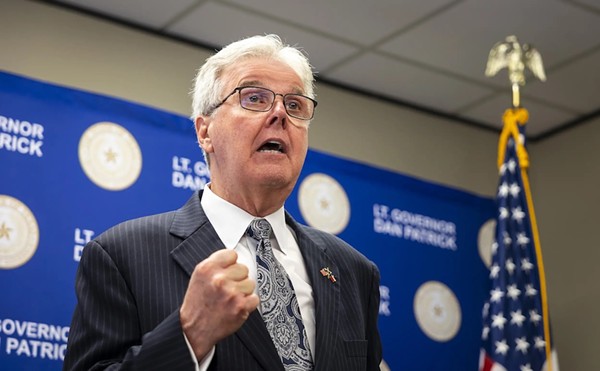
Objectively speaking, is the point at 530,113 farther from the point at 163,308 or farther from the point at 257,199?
the point at 163,308

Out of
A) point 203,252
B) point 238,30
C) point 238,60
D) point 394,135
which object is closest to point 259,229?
point 203,252

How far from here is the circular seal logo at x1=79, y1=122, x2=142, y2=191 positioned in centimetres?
385

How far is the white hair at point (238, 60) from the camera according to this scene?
200cm

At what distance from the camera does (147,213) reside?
A: 3945 mm

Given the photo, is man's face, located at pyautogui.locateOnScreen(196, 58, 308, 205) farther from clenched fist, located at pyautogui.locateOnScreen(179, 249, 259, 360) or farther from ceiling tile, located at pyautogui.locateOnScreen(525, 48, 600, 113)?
ceiling tile, located at pyautogui.locateOnScreen(525, 48, 600, 113)

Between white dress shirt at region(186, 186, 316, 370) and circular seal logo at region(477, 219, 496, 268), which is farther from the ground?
circular seal logo at region(477, 219, 496, 268)

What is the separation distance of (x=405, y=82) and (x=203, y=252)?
3720 millimetres

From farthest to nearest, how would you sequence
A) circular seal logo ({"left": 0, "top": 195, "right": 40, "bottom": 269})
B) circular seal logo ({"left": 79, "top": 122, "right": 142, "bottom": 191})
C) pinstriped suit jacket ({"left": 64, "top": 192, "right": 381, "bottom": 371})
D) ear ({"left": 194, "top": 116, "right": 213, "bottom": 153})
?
1. circular seal logo ({"left": 79, "top": 122, "right": 142, "bottom": 191})
2. circular seal logo ({"left": 0, "top": 195, "right": 40, "bottom": 269})
3. ear ({"left": 194, "top": 116, "right": 213, "bottom": 153})
4. pinstriped suit jacket ({"left": 64, "top": 192, "right": 381, "bottom": 371})

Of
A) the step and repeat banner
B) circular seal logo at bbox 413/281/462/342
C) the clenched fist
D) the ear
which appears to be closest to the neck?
the ear

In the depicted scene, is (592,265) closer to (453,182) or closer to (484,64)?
(453,182)

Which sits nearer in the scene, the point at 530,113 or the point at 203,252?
the point at 203,252

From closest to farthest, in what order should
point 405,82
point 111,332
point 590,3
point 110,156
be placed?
point 111,332, point 110,156, point 590,3, point 405,82

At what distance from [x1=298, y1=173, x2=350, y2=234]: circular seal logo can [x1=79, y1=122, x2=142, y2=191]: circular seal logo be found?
2.99 ft

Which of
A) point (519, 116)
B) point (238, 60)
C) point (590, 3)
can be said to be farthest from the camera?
point (519, 116)
